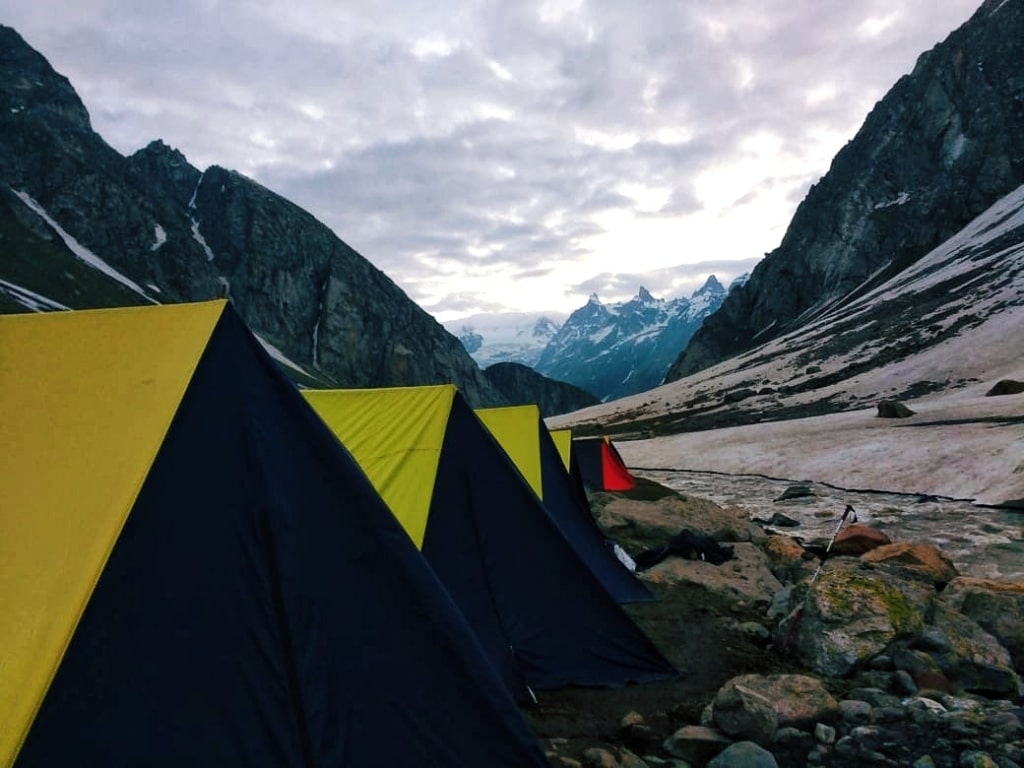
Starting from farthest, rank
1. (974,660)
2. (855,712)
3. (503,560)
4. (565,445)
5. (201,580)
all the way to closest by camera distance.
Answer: (565,445), (503,560), (974,660), (855,712), (201,580)

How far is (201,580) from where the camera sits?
430cm

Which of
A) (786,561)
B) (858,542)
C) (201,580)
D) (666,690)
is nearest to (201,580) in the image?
(201,580)

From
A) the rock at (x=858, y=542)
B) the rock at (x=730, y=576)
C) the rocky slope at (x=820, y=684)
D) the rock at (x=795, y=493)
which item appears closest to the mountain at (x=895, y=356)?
the rock at (x=795, y=493)

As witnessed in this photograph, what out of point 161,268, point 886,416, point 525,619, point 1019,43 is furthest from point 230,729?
point 1019,43

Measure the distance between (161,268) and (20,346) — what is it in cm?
16060

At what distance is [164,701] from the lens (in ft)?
12.9

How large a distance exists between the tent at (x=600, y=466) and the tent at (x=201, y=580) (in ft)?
73.1

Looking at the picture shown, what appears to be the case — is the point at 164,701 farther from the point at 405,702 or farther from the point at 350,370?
the point at 350,370

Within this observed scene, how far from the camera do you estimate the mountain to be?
2403 inches

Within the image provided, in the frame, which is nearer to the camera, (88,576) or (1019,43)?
(88,576)

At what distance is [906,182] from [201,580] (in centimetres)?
17929

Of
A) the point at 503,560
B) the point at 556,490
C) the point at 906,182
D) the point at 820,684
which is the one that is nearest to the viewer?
the point at 820,684

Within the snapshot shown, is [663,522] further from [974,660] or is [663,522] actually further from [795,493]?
[795,493]

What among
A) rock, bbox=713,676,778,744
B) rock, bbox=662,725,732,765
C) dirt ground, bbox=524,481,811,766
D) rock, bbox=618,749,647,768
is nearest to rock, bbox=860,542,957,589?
dirt ground, bbox=524,481,811,766
